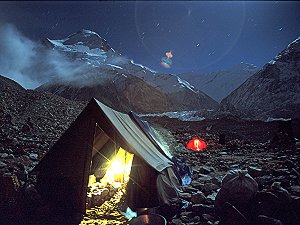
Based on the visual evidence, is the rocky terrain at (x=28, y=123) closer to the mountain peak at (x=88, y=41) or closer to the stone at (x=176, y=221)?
the stone at (x=176, y=221)

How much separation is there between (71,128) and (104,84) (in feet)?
220

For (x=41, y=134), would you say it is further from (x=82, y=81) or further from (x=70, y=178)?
(x=82, y=81)

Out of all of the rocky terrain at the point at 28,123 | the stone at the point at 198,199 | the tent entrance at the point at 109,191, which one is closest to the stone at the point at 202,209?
the stone at the point at 198,199

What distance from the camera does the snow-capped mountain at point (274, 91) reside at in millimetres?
64562

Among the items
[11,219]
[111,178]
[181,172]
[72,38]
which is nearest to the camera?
[11,219]

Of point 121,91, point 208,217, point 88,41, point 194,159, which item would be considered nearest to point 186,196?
point 208,217

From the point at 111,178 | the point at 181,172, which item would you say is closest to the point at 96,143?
the point at 111,178

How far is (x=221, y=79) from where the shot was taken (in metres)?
156

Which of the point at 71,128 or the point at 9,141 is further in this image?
the point at 9,141

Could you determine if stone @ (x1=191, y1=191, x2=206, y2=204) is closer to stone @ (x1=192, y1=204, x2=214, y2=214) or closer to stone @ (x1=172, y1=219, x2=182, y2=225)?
stone @ (x1=192, y1=204, x2=214, y2=214)

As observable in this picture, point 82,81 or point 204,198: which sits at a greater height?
point 82,81

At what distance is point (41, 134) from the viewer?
17.7 m

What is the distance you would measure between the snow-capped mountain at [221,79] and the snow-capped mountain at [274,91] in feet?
167

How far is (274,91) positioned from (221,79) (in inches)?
3274
